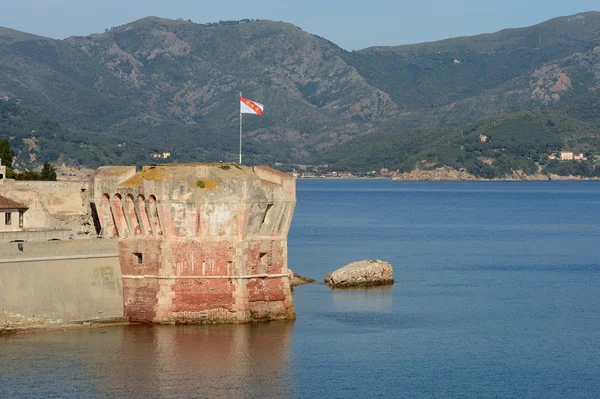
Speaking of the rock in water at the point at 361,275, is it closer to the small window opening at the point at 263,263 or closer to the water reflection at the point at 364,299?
the water reflection at the point at 364,299

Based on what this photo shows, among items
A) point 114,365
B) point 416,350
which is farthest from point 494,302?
point 114,365

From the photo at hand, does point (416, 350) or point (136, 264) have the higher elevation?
point (136, 264)

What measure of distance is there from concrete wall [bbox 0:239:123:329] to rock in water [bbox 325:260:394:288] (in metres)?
23.3

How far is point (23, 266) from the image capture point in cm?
5428

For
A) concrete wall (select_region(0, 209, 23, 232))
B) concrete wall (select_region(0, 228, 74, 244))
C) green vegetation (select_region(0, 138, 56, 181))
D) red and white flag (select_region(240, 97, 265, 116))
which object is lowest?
concrete wall (select_region(0, 228, 74, 244))

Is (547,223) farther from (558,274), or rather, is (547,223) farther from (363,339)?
(363,339)

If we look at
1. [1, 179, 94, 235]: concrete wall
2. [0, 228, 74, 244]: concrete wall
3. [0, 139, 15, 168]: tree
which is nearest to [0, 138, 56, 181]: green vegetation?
[0, 139, 15, 168]: tree

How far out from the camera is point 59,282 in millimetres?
55375

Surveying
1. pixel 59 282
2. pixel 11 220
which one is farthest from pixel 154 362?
pixel 11 220

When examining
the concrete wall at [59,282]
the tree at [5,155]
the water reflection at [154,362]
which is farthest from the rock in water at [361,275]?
the tree at [5,155]

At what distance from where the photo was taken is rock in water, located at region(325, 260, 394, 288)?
78.6 m

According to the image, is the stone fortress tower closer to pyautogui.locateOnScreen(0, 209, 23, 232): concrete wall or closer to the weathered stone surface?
pyautogui.locateOnScreen(0, 209, 23, 232): concrete wall

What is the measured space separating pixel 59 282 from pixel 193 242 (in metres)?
5.63

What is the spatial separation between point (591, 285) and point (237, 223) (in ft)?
122
